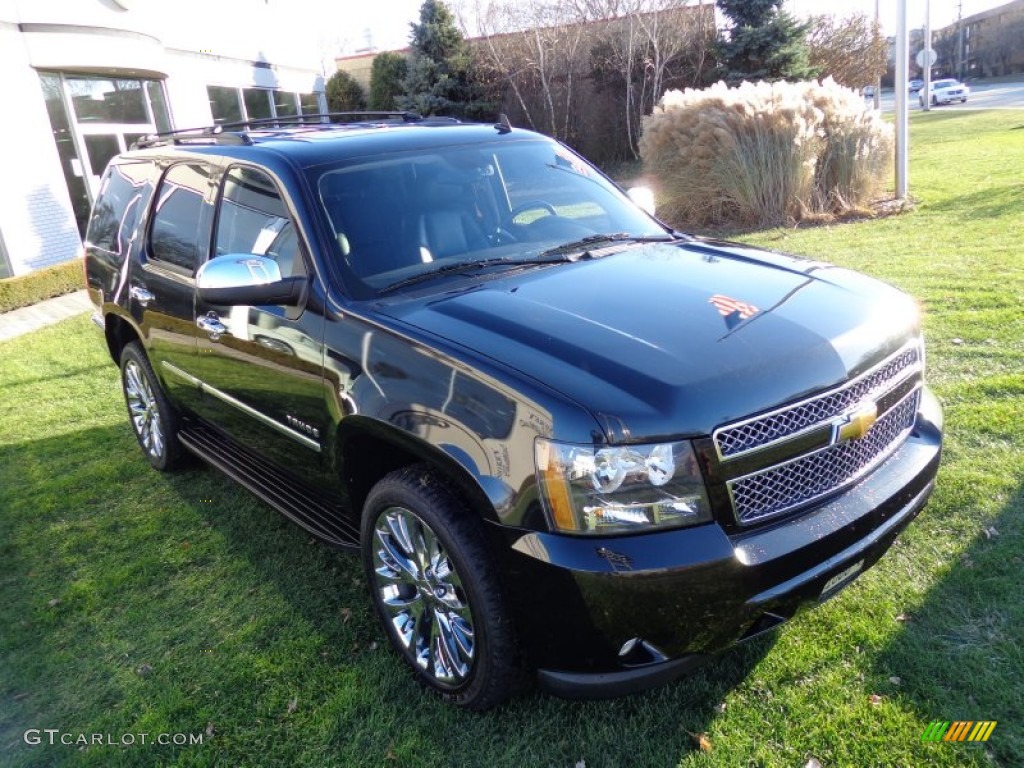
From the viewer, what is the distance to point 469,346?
257cm

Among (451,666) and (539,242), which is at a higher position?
(539,242)

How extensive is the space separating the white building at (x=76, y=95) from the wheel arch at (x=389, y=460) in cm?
1225

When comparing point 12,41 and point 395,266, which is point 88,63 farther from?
point 395,266

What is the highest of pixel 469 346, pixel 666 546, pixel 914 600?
pixel 469 346

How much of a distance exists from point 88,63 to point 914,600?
1553 cm

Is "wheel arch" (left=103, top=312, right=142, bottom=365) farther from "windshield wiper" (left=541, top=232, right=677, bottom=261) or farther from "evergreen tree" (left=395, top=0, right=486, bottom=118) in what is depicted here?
"evergreen tree" (left=395, top=0, right=486, bottom=118)

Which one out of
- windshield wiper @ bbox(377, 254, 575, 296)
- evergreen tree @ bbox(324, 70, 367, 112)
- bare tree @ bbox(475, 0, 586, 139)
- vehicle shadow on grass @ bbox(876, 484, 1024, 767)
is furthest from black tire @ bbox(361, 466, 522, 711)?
evergreen tree @ bbox(324, 70, 367, 112)

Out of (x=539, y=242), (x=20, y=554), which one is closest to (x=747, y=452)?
(x=539, y=242)

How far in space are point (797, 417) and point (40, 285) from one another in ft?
41.8

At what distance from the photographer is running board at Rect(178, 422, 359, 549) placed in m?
3.38

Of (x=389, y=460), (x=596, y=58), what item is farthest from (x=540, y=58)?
(x=389, y=460)

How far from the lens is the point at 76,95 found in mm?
14477

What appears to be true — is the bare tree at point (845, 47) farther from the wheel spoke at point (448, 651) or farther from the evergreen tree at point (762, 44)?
the wheel spoke at point (448, 651)

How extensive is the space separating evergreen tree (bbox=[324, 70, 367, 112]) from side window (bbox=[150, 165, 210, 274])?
80.8 ft
